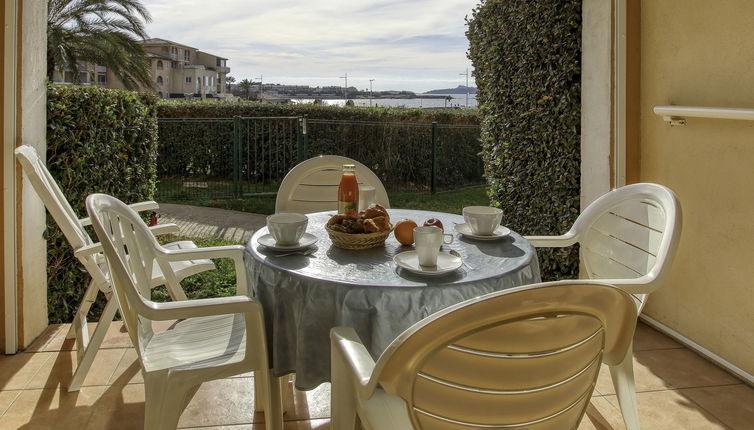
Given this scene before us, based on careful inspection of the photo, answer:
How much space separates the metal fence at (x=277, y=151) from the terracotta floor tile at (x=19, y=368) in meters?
5.63

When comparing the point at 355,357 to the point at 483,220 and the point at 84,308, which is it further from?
the point at 84,308

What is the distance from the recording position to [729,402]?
2.46 metres

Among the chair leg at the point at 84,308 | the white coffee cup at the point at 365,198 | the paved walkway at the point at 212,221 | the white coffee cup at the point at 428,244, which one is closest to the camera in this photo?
the white coffee cup at the point at 428,244

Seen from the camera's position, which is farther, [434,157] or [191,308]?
[434,157]

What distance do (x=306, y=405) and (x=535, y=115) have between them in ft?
8.38

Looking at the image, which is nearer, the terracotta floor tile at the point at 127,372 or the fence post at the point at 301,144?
the terracotta floor tile at the point at 127,372

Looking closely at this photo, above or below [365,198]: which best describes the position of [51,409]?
below

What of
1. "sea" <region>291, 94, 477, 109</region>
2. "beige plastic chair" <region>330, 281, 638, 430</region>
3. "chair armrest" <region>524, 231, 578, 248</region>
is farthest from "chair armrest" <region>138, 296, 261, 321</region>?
"sea" <region>291, 94, 477, 109</region>

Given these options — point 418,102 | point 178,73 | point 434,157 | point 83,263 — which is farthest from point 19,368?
point 178,73

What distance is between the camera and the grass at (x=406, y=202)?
8.19m

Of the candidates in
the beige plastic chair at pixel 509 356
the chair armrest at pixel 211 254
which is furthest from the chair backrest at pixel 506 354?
the chair armrest at pixel 211 254

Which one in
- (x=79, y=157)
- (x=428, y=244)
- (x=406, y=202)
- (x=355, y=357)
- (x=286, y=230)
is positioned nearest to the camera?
(x=355, y=357)

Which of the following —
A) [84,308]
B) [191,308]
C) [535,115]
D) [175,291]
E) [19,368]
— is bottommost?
[19,368]

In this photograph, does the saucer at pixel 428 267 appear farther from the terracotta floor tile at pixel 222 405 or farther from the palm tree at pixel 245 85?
the palm tree at pixel 245 85
